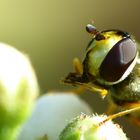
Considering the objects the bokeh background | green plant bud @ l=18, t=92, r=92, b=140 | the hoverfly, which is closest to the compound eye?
the hoverfly

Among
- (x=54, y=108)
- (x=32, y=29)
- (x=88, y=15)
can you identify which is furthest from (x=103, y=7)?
(x=54, y=108)

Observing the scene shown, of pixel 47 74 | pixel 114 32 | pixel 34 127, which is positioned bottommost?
pixel 47 74

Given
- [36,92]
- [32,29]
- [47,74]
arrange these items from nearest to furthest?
[36,92] → [47,74] → [32,29]

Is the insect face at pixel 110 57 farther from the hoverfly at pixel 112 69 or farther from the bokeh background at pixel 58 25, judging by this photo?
the bokeh background at pixel 58 25

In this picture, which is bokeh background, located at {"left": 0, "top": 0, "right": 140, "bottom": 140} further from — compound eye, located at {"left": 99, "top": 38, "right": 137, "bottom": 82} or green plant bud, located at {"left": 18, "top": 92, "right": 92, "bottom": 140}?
compound eye, located at {"left": 99, "top": 38, "right": 137, "bottom": 82}

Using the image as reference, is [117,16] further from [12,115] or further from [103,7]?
[12,115]

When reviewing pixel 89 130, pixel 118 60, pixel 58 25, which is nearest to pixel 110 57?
pixel 118 60
